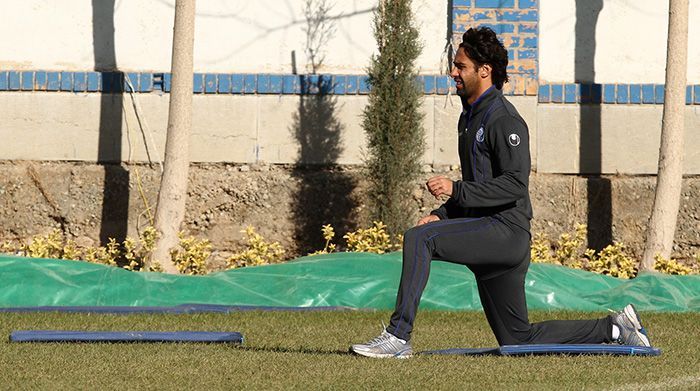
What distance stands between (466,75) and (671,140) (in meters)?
6.07

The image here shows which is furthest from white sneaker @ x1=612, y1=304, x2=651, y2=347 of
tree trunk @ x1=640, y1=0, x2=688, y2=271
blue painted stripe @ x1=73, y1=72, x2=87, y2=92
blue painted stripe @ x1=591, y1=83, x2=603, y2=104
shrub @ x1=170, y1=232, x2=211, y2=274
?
blue painted stripe @ x1=73, y1=72, x2=87, y2=92

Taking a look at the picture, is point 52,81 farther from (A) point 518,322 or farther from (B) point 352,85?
(A) point 518,322

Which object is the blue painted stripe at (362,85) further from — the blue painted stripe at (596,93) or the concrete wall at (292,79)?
the blue painted stripe at (596,93)

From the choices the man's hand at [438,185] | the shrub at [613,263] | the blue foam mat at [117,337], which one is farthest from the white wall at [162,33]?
the man's hand at [438,185]

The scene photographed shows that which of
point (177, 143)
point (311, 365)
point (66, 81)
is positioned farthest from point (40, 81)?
point (311, 365)

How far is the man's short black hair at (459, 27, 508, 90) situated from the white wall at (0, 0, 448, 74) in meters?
6.52

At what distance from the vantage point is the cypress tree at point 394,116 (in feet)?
43.0

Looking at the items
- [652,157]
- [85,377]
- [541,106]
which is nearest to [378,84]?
[541,106]

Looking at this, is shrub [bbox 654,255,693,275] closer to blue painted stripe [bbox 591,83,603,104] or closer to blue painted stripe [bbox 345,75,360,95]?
blue painted stripe [bbox 591,83,603,104]

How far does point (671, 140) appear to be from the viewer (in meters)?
12.9

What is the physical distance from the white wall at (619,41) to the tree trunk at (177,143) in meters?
3.67

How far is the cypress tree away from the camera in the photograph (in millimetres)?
13102

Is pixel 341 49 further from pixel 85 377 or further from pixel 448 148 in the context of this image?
pixel 85 377

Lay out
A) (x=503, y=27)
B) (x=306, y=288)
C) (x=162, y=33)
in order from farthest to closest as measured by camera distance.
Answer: (x=162, y=33)
(x=503, y=27)
(x=306, y=288)
